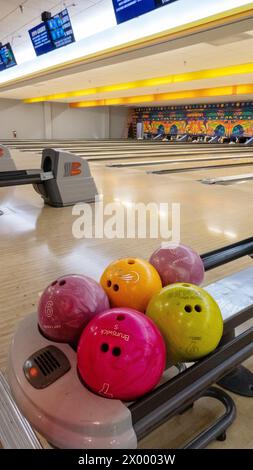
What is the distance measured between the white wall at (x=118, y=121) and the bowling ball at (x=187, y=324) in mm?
18827

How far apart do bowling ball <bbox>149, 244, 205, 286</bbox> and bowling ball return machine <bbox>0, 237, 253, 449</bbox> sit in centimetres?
28

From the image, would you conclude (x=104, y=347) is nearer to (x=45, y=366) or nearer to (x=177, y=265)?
(x=45, y=366)

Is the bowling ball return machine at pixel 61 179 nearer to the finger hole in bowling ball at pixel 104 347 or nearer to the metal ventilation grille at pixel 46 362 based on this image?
the metal ventilation grille at pixel 46 362

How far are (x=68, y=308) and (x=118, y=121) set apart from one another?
1909 cm

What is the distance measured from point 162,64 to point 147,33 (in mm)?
2297

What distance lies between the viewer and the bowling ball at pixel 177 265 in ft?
4.32

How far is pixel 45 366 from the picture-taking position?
0.90 m

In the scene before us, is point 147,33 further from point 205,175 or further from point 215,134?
point 215,134

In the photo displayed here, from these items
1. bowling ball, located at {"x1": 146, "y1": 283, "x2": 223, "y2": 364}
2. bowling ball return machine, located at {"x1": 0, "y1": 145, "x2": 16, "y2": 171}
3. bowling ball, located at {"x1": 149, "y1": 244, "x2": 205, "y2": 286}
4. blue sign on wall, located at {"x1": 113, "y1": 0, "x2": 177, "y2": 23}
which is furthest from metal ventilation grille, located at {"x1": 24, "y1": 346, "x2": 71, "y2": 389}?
bowling ball return machine, located at {"x1": 0, "y1": 145, "x2": 16, "y2": 171}

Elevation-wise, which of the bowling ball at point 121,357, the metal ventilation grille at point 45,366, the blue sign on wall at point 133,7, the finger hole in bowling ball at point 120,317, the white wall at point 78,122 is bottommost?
the metal ventilation grille at point 45,366

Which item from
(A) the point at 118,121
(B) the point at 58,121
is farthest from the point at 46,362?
(A) the point at 118,121

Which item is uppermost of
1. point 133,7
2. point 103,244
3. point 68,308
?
point 133,7

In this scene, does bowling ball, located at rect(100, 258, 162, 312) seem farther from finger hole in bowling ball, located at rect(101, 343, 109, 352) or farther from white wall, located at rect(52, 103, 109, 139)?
white wall, located at rect(52, 103, 109, 139)

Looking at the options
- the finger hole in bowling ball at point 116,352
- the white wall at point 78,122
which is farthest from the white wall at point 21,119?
the finger hole in bowling ball at point 116,352
